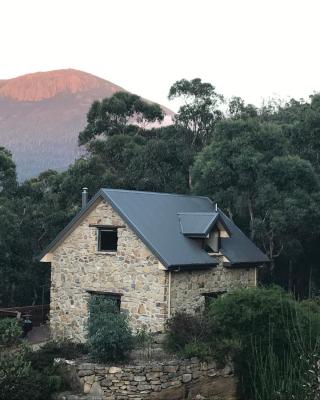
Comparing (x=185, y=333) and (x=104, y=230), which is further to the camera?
(x=104, y=230)

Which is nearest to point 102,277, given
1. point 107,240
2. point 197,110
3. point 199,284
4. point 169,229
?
point 107,240

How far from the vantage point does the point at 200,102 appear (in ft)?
141

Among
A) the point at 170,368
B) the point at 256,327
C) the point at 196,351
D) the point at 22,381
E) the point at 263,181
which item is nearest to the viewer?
the point at 22,381

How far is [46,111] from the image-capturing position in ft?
252

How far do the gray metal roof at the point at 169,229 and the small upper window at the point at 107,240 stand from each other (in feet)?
3.87

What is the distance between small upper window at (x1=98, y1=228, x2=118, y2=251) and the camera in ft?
83.5

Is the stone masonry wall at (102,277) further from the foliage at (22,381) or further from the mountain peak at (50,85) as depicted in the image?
the mountain peak at (50,85)

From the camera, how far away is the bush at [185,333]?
61.9 feet

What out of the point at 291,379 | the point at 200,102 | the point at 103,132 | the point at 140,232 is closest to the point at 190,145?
the point at 200,102

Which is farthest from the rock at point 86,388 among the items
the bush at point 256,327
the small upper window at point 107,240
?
the small upper window at point 107,240

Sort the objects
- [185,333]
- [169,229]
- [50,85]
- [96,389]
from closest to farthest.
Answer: [96,389] < [185,333] < [169,229] < [50,85]

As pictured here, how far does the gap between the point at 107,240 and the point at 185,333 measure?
296 inches

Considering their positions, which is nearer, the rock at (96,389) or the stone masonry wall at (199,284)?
the rock at (96,389)

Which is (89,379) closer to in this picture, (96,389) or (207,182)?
(96,389)
